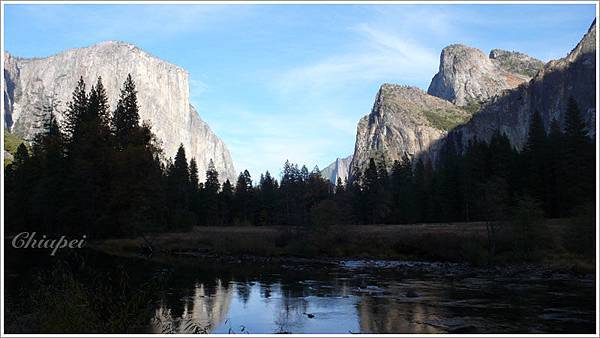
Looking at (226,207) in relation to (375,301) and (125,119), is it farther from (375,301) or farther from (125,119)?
(375,301)

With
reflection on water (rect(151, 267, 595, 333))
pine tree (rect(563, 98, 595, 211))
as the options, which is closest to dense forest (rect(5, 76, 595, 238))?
pine tree (rect(563, 98, 595, 211))

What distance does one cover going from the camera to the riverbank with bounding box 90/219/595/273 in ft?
112

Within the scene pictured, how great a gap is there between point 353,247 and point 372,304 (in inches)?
926

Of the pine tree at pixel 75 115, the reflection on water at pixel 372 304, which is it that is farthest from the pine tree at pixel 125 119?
the reflection on water at pixel 372 304

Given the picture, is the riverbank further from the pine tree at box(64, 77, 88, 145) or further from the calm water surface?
the pine tree at box(64, 77, 88, 145)

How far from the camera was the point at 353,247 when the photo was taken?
43.1 m

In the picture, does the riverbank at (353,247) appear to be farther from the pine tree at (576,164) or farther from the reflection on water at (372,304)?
the pine tree at (576,164)

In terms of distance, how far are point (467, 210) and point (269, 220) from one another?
162 ft

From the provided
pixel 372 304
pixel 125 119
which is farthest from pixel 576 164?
pixel 125 119

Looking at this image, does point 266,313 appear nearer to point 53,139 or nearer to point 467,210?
point 53,139

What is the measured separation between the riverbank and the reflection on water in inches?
280

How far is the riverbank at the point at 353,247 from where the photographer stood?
34281 millimetres

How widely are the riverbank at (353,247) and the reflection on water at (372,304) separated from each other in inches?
280

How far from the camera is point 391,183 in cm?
11112
